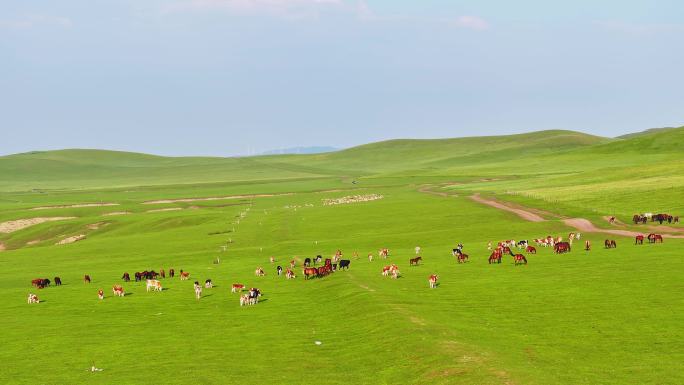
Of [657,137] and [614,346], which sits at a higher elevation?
[657,137]

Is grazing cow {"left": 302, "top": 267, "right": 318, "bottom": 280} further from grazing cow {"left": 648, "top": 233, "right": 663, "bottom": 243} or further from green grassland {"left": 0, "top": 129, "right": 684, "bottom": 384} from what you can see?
grazing cow {"left": 648, "top": 233, "right": 663, "bottom": 243}

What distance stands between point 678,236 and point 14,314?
49.9 meters

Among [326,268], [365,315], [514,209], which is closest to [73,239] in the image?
[326,268]

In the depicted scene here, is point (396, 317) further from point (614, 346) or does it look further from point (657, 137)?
point (657, 137)

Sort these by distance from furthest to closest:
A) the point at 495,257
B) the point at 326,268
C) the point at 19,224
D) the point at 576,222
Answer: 1. the point at 19,224
2. the point at 576,222
3. the point at 495,257
4. the point at 326,268

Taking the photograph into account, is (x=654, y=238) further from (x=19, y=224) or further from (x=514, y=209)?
(x=19, y=224)

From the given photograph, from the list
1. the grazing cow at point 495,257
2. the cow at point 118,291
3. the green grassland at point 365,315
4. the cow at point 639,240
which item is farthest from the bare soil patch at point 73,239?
the cow at point 639,240

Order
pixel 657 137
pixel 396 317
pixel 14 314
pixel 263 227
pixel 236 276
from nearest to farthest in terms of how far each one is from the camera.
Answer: pixel 396 317 < pixel 14 314 < pixel 236 276 < pixel 263 227 < pixel 657 137

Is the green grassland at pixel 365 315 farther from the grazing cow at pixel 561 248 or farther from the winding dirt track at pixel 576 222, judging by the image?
the winding dirt track at pixel 576 222

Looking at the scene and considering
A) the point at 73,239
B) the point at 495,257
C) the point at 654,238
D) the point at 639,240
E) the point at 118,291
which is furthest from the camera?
the point at 73,239

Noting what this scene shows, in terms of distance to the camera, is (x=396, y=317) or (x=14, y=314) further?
(x=14, y=314)

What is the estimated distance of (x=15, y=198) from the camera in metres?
168

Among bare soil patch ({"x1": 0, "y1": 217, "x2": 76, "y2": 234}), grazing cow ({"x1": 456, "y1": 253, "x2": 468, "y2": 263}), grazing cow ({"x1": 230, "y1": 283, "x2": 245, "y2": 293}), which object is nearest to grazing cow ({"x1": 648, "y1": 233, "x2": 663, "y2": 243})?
grazing cow ({"x1": 456, "y1": 253, "x2": 468, "y2": 263})

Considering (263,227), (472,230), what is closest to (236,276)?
(472,230)
